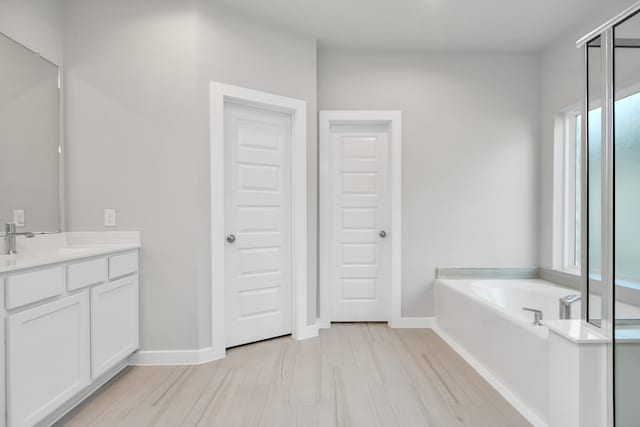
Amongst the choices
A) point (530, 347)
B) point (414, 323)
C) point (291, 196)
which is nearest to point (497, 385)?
point (530, 347)

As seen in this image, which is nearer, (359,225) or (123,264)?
(123,264)

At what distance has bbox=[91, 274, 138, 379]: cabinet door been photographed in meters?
2.24

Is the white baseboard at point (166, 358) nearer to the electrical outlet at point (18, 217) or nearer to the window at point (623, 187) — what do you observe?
the electrical outlet at point (18, 217)

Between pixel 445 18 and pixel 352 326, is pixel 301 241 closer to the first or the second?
pixel 352 326

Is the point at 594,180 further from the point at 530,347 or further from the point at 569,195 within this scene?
the point at 569,195

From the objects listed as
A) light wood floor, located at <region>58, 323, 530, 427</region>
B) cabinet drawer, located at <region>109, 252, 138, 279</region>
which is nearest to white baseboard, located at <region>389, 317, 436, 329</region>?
light wood floor, located at <region>58, 323, 530, 427</region>

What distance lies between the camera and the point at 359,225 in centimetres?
387

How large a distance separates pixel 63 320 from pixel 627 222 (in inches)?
101

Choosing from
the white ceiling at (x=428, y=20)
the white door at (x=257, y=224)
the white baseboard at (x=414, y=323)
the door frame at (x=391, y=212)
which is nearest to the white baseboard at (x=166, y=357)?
the white door at (x=257, y=224)

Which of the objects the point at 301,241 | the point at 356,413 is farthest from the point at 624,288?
the point at 301,241

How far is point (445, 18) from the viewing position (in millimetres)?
3135

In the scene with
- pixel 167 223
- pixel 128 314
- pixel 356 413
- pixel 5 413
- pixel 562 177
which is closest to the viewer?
pixel 5 413

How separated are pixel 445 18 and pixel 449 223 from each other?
1808 mm

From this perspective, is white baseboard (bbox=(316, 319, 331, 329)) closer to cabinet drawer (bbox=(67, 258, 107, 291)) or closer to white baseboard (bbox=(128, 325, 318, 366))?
white baseboard (bbox=(128, 325, 318, 366))
